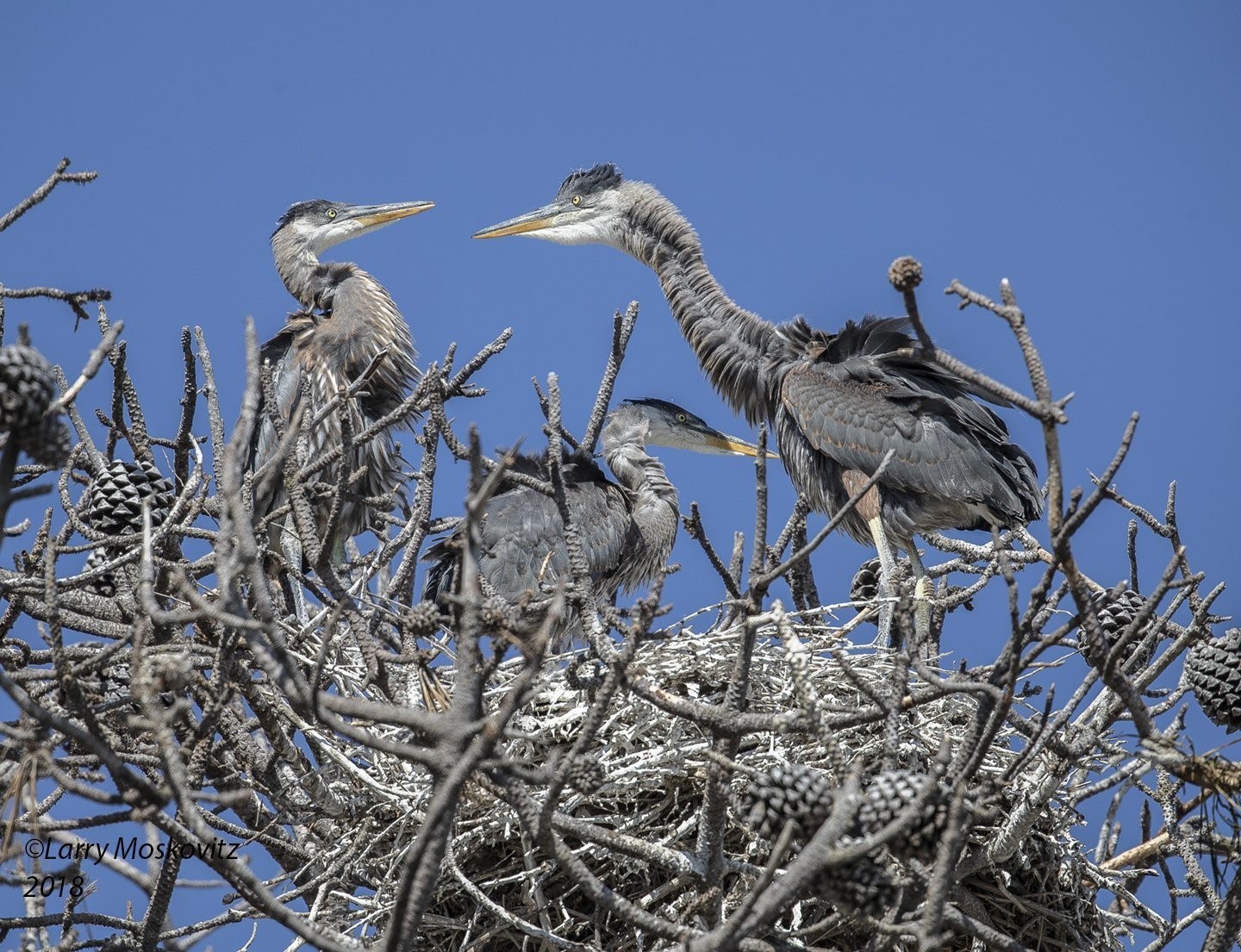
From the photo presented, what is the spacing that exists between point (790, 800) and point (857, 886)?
0.18 m

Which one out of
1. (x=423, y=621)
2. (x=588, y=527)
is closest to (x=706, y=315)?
(x=588, y=527)

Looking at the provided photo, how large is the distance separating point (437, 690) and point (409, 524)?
502 mm

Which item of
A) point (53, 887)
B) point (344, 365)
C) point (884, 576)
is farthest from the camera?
point (344, 365)

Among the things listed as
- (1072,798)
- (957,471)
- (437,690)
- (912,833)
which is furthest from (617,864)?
(957,471)

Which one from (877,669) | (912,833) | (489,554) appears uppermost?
(489,554)

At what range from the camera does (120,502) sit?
12.8 feet

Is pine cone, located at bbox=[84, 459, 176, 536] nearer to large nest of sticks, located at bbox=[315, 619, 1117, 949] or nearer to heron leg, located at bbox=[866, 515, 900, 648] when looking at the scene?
large nest of sticks, located at bbox=[315, 619, 1117, 949]

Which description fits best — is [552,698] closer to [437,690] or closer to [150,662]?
[437,690]

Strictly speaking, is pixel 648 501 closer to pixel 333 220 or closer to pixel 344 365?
pixel 344 365

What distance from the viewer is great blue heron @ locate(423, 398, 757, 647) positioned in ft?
18.3

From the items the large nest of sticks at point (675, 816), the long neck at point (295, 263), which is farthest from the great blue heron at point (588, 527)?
the long neck at point (295, 263)

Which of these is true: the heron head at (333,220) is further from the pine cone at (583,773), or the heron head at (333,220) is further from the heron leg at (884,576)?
the pine cone at (583,773)

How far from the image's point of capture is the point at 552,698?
4.12m

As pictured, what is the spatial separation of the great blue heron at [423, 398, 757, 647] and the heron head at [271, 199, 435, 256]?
2.11m
